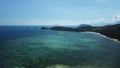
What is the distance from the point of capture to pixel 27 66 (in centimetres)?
3088

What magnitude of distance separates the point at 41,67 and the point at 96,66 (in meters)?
10.0

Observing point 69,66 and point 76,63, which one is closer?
point 69,66

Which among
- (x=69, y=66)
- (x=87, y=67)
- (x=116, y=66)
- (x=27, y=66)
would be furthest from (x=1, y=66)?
(x=116, y=66)

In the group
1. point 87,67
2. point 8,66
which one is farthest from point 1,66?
point 87,67

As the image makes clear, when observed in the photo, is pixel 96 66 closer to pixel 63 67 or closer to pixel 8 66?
pixel 63 67

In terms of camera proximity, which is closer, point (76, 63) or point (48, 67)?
point (48, 67)

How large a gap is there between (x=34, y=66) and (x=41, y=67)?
144 cm

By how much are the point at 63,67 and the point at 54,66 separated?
1.72m

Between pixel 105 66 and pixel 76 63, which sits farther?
pixel 76 63

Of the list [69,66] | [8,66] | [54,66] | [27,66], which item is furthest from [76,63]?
[8,66]

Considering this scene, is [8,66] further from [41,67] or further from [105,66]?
[105,66]

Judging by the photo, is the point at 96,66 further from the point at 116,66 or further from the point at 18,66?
the point at 18,66

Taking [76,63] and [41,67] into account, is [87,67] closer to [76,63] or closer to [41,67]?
[76,63]

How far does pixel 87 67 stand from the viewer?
→ 30.6m
